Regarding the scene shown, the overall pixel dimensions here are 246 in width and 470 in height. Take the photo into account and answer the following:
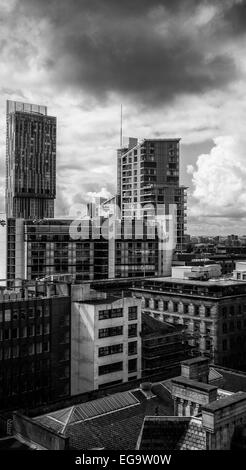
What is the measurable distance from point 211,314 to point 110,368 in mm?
30386

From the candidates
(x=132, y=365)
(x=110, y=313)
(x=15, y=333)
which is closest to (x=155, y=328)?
(x=132, y=365)

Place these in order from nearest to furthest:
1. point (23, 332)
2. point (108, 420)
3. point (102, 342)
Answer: point (108, 420) < point (23, 332) < point (102, 342)

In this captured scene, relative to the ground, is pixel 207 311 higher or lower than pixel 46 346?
higher

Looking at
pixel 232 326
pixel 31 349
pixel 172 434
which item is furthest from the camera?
pixel 232 326

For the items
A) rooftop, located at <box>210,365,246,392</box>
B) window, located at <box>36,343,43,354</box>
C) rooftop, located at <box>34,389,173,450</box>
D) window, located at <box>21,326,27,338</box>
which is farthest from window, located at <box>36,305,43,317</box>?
rooftop, located at <box>34,389,173,450</box>

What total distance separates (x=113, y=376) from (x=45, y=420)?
36.5 m

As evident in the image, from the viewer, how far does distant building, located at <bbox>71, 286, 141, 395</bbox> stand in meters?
76.2

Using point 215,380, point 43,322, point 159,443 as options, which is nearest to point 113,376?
point 43,322

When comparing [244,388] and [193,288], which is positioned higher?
[193,288]

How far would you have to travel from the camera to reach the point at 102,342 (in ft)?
253

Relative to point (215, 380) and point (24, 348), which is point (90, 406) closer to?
point (215, 380)

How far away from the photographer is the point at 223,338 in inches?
3922

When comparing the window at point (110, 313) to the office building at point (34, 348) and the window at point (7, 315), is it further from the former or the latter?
the window at point (7, 315)

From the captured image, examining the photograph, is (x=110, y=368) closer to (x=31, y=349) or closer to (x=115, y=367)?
(x=115, y=367)
